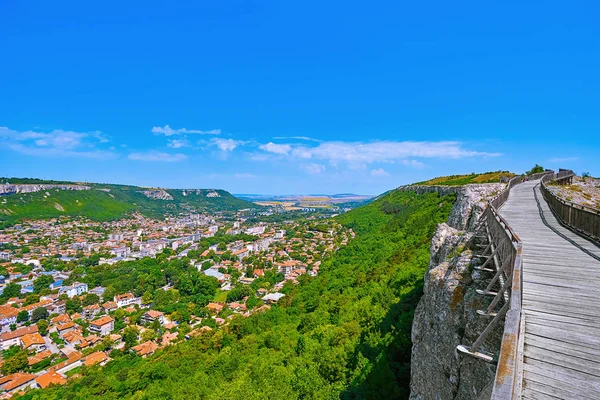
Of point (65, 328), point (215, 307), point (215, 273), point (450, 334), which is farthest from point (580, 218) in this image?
point (215, 273)

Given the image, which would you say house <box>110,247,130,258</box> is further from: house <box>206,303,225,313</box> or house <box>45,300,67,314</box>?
house <box>206,303,225,313</box>

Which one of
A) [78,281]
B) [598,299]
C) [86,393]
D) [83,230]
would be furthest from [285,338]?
[83,230]

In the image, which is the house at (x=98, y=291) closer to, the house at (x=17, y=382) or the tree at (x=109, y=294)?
the tree at (x=109, y=294)

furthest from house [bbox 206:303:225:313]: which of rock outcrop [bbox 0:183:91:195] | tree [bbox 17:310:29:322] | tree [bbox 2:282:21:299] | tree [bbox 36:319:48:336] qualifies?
rock outcrop [bbox 0:183:91:195]

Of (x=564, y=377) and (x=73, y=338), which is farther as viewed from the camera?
(x=73, y=338)

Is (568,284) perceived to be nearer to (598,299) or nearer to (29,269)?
(598,299)

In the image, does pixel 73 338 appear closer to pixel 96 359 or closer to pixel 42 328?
pixel 42 328
